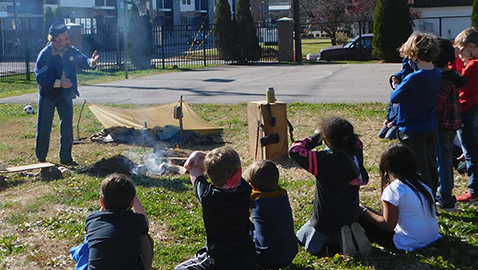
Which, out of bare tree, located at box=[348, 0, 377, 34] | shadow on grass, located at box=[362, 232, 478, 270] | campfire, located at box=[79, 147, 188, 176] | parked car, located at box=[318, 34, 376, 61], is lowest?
shadow on grass, located at box=[362, 232, 478, 270]

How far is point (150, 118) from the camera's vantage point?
8.80 meters

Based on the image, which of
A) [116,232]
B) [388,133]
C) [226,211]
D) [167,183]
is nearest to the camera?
[116,232]

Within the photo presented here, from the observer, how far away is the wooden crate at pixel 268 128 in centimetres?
662

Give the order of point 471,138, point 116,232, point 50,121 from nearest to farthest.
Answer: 1. point 116,232
2. point 471,138
3. point 50,121

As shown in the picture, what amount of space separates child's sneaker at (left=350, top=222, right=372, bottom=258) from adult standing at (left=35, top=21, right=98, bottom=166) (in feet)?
14.4

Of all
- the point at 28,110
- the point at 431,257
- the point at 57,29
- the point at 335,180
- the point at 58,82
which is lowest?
the point at 431,257

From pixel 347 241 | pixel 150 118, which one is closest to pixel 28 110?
pixel 150 118

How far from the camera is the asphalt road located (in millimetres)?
12258

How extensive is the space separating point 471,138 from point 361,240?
1783mm

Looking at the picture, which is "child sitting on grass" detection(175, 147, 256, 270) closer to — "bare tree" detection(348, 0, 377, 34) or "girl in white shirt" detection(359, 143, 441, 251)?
"girl in white shirt" detection(359, 143, 441, 251)

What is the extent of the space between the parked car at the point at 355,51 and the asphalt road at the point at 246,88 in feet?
18.3

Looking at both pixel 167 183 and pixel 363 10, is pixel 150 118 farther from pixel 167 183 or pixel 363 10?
pixel 363 10

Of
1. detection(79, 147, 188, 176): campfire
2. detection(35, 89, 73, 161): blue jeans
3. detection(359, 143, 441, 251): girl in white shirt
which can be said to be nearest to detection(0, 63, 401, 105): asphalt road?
detection(35, 89, 73, 161): blue jeans

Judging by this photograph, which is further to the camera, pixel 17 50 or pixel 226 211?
pixel 17 50
